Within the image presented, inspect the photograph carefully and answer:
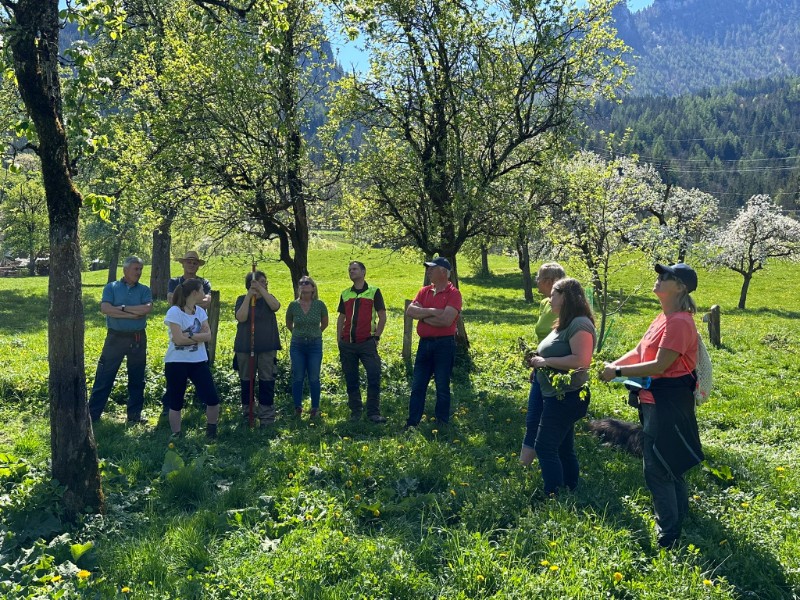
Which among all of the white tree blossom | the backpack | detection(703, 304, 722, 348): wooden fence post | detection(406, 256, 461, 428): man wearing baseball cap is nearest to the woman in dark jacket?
detection(406, 256, 461, 428): man wearing baseball cap

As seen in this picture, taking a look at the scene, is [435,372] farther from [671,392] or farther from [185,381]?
[671,392]

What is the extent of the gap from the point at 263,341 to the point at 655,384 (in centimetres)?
562

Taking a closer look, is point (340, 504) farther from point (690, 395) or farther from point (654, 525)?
point (690, 395)

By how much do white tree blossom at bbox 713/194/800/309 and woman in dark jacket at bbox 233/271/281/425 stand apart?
128 feet

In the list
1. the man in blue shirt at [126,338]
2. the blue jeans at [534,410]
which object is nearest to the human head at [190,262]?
the man in blue shirt at [126,338]

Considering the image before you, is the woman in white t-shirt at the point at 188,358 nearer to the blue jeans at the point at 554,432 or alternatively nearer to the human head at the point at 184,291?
the human head at the point at 184,291

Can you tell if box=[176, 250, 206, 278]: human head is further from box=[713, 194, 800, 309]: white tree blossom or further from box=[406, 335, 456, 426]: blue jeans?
box=[713, 194, 800, 309]: white tree blossom

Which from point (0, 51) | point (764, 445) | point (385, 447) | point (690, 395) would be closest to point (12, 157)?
point (0, 51)

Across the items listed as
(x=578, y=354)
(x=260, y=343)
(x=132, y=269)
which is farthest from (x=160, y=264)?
(x=578, y=354)

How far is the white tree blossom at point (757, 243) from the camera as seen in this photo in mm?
41375

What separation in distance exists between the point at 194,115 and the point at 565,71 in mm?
7129

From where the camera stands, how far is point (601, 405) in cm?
1018

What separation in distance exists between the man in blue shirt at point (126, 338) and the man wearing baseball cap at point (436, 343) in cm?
380

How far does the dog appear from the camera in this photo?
7.36 metres
